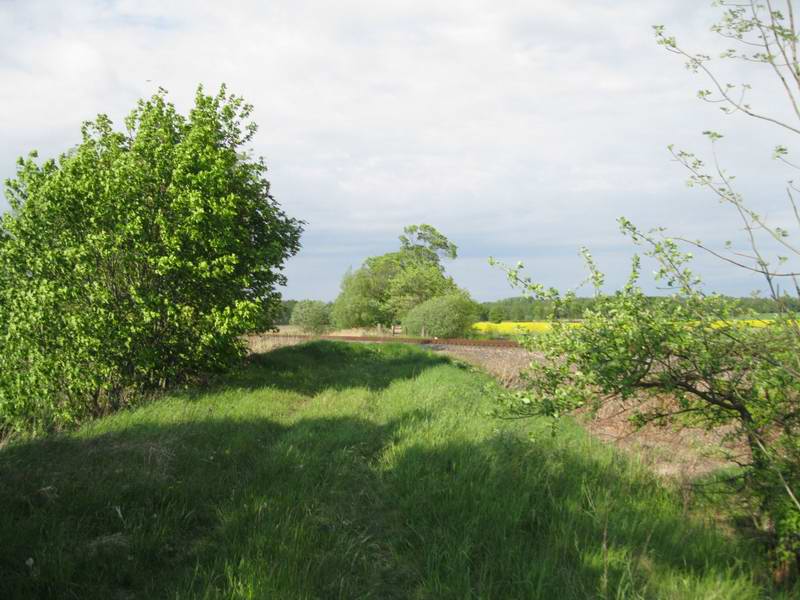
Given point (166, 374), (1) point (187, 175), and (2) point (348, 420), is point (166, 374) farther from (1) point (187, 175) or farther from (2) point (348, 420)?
(2) point (348, 420)

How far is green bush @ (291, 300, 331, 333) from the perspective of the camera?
193 feet

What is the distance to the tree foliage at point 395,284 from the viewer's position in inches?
2385

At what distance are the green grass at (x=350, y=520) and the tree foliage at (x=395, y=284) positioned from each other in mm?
51146

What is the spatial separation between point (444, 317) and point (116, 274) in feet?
123

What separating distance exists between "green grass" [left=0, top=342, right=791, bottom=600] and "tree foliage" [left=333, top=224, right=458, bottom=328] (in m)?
51.1

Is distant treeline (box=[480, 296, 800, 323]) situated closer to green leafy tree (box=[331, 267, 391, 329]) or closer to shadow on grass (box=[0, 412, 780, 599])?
shadow on grass (box=[0, 412, 780, 599])

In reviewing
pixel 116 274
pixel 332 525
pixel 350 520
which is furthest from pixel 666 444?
pixel 116 274

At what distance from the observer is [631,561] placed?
14.7ft

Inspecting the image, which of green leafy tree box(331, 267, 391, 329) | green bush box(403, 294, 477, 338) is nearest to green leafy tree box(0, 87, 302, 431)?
green bush box(403, 294, 477, 338)

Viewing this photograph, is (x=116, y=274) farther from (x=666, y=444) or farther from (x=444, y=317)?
(x=444, y=317)

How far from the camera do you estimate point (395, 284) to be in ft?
201

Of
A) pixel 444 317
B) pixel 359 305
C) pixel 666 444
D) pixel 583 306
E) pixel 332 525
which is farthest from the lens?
pixel 359 305

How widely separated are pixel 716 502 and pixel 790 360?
78.2 inches

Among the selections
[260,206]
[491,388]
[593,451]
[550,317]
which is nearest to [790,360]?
[550,317]
